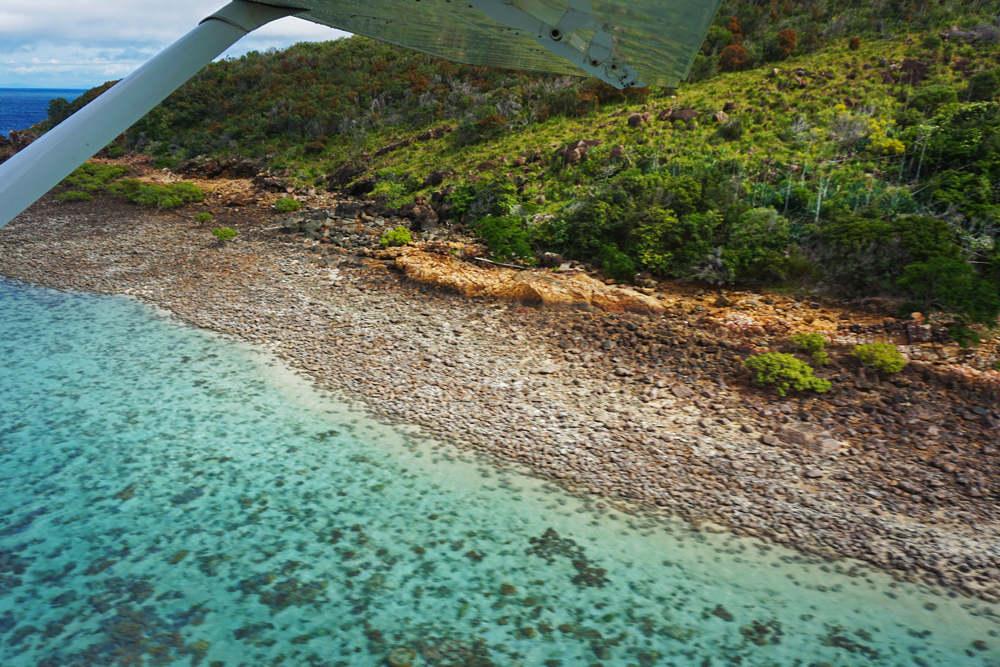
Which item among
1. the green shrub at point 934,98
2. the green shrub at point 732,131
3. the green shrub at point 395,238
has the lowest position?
the green shrub at point 395,238

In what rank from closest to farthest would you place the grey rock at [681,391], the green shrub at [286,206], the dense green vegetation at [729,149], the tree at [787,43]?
the grey rock at [681,391] < the dense green vegetation at [729,149] < the green shrub at [286,206] < the tree at [787,43]

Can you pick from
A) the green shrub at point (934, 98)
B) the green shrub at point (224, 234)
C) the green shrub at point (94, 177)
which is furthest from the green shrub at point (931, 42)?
the green shrub at point (94, 177)

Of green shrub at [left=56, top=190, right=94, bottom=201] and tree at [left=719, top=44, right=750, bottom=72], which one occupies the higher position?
tree at [left=719, top=44, right=750, bottom=72]

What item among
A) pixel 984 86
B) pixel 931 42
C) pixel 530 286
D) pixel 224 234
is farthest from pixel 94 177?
pixel 931 42

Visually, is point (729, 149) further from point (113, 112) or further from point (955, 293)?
point (113, 112)

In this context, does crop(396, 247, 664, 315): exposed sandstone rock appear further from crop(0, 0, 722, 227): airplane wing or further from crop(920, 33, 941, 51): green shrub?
crop(920, 33, 941, 51): green shrub

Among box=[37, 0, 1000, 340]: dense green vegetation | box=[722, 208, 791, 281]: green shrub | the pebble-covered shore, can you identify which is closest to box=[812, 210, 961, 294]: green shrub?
box=[37, 0, 1000, 340]: dense green vegetation

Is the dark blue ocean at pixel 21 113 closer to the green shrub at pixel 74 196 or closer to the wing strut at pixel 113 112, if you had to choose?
the green shrub at pixel 74 196
